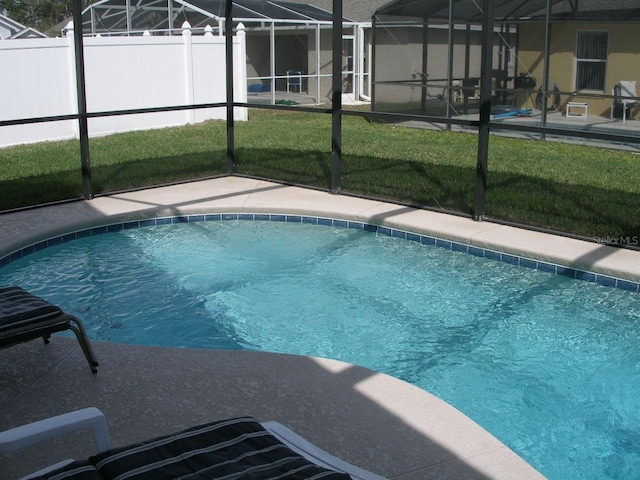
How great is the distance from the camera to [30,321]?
3682 millimetres

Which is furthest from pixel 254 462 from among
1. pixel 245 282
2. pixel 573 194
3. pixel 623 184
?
pixel 623 184

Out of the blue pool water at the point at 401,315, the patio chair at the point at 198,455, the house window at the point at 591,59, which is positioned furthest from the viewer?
the house window at the point at 591,59

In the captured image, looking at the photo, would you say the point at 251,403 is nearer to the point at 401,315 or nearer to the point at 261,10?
the point at 401,315

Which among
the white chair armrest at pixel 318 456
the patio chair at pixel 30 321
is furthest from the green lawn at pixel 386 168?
the white chair armrest at pixel 318 456

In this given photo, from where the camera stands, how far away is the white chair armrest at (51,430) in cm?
234

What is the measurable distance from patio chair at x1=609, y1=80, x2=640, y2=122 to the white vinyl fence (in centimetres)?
717

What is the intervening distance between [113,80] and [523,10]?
7276mm

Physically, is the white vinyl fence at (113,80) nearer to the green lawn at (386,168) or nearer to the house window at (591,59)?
the green lawn at (386,168)

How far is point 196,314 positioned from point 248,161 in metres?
5.06

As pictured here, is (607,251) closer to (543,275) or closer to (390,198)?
(543,275)

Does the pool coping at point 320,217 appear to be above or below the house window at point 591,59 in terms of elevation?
below

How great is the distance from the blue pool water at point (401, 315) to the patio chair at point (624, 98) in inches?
247

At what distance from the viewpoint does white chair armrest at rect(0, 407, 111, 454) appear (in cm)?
234

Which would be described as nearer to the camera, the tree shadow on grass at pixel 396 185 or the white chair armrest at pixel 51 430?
the white chair armrest at pixel 51 430
